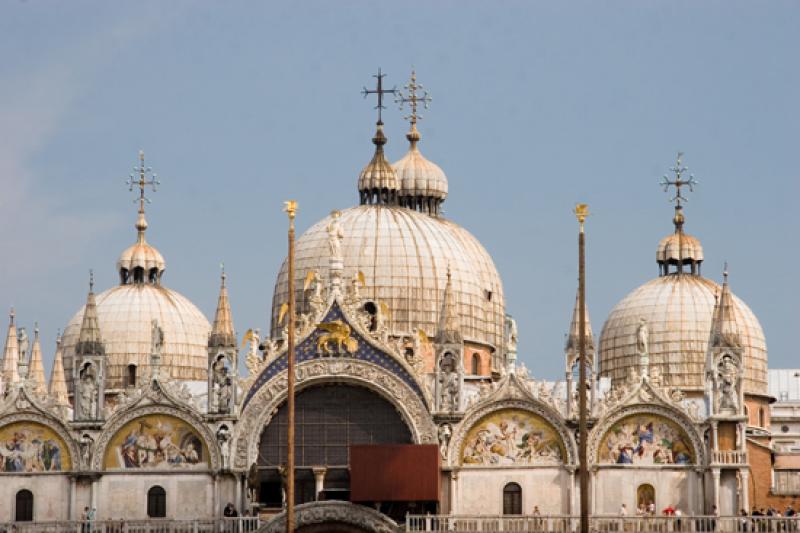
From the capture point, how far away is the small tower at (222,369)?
88375mm

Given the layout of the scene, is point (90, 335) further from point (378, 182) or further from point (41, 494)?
point (378, 182)

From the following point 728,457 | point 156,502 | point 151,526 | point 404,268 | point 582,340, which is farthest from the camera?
point 404,268

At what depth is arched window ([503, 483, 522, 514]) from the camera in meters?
87.6

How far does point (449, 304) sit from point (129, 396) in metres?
11.7

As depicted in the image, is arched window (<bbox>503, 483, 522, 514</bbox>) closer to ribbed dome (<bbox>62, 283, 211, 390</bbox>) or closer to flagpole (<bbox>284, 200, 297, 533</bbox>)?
flagpole (<bbox>284, 200, 297, 533</bbox>)

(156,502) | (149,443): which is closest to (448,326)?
(149,443)

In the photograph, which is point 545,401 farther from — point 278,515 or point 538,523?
point 278,515

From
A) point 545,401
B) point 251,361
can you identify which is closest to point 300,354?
point 251,361

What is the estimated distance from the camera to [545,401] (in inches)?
3452

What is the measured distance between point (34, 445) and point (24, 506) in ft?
7.08

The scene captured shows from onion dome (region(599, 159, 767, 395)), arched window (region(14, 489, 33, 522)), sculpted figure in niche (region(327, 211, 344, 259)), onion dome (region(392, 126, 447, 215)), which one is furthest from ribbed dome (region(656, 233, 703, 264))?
arched window (region(14, 489, 33, 522))

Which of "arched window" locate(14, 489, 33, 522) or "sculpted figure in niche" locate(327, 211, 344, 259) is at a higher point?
"sculpted figure in niche" locate(327, 211, 344, 259)

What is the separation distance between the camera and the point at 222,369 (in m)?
88.6

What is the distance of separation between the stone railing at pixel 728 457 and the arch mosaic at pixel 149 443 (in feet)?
58.4
